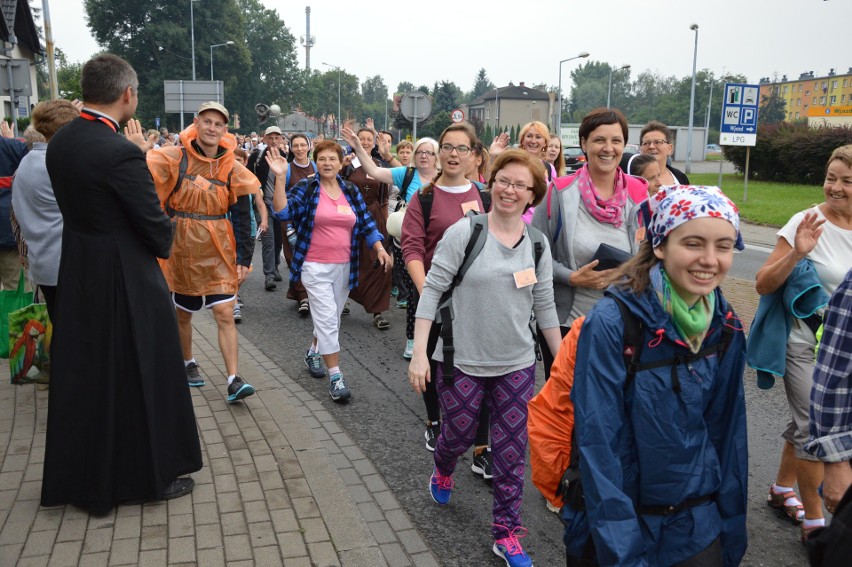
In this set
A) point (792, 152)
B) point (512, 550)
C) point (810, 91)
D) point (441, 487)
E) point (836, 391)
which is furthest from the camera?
point (810, 91)

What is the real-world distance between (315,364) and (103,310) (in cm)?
301

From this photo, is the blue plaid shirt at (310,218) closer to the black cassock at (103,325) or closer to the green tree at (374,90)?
the black cassock at (103,325)

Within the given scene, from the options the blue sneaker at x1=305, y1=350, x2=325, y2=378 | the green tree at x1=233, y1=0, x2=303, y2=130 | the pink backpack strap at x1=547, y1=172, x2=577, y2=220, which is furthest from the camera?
the green tree at x1=233, y1=0, x2=303, y2=130

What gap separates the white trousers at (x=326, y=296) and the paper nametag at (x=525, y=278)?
260 cm

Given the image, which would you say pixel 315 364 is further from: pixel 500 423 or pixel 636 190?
pixel 636 190

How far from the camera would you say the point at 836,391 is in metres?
2.25

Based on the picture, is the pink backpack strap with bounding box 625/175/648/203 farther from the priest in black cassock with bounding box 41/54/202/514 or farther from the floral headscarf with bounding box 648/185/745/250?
the priest in black cassock with bounding box 41/54/202/514

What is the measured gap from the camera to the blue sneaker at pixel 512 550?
11.5 feet

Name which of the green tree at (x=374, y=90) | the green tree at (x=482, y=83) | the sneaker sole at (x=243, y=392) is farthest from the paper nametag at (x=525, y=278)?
the green tree at (x=374, y=90)

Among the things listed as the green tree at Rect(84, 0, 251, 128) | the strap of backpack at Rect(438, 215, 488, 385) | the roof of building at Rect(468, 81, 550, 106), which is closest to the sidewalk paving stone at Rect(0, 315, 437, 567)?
the strap of backpack at Rect(438, 215, 488, 385)

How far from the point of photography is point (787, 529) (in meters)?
3.99

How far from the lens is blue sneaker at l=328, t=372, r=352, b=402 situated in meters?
5.82

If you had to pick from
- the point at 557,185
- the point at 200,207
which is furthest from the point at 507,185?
the point at 200,207

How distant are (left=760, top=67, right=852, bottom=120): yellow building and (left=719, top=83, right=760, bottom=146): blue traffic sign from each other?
109 meters
